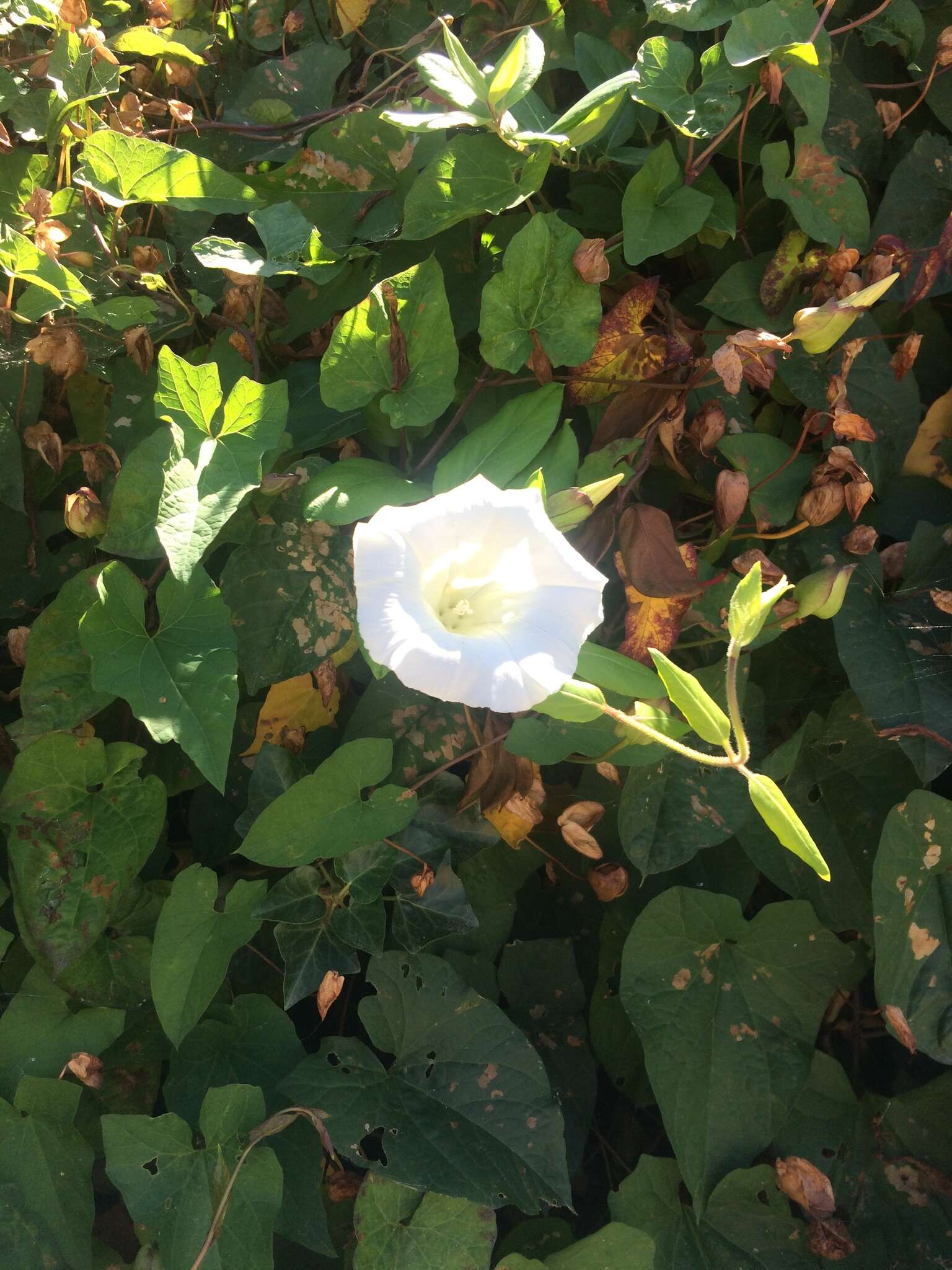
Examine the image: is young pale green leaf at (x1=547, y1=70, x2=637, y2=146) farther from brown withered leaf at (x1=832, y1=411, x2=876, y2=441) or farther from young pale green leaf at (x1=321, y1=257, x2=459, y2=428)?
brown withered leaf at (x1=832, y1=411, x2=876, y2=441)

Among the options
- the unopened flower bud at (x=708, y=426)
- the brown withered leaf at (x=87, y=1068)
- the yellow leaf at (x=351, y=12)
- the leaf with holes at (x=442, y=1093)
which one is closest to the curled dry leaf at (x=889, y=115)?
the unopened flower bud at (x=708, y=426)

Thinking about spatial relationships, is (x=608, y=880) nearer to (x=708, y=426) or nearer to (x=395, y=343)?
(x=708, y=426)

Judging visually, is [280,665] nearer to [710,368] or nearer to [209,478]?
[209,478]

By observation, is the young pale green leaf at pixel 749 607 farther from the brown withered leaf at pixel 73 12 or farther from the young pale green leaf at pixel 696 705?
the brown withered leaf at pixel 73 12

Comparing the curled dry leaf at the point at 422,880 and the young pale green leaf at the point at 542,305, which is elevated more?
the young pale green leaf at the point at 542,305

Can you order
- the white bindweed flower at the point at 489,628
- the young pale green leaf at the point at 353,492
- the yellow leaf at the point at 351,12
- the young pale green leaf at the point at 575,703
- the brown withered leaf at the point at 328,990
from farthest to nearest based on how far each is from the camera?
the yellow leaf at the point at 351,12 → the brown withered leaf at the point at 328,990 → the young pale green leaf at the point at 353,492 → the young pale green leaf at the point at 575,703 → the white bindweed flower at the point at 489,628

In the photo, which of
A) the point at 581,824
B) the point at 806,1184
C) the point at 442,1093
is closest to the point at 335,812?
the point at 581,824

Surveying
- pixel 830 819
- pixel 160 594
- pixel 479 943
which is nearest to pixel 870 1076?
pixel 830 819
